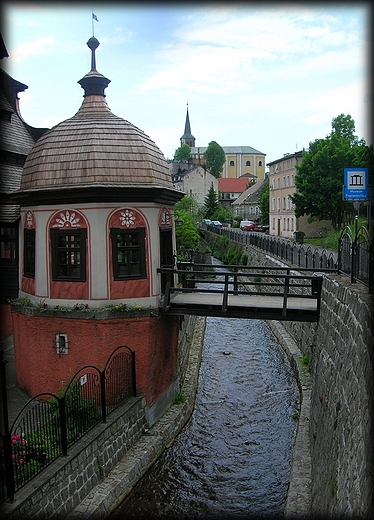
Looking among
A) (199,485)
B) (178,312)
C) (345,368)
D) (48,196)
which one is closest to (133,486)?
(199,485)

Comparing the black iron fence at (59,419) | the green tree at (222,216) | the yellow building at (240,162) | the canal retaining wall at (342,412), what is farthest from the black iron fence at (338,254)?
the yellow building at (240,162)

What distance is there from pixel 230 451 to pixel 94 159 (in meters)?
8.82

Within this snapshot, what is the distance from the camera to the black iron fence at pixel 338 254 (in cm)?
958

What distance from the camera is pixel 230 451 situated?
14188 mm

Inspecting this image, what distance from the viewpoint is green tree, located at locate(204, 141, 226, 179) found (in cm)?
12825

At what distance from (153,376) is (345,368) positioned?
7.01m

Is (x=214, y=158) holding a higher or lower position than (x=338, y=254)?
higher

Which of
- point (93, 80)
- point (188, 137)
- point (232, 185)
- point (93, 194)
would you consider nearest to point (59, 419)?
point (93, 194)

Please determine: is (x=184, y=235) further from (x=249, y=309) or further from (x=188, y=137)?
(x=188, y=137)

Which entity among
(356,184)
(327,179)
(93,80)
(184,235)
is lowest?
(184,235)

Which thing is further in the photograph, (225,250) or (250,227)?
(250,227)

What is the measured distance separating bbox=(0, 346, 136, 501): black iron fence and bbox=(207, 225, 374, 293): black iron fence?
238 inches

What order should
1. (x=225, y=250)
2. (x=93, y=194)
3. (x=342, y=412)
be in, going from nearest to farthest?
(x=342, y=412)
(x=93, y=194)
(x=225, y=250)

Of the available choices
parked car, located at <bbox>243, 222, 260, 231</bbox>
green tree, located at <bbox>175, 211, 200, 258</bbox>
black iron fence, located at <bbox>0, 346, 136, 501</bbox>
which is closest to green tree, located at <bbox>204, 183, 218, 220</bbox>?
parked car, located at <bbox>243, 222, 260, 231</bbox>
